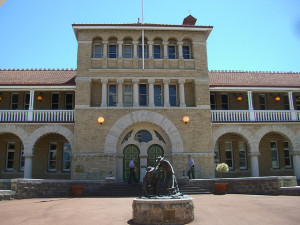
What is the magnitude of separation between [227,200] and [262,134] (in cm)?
888

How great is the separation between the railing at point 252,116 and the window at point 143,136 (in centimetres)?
456

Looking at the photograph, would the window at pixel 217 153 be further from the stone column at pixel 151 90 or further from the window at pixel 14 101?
the window at pixel 14 101

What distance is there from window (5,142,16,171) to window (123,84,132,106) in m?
8.83

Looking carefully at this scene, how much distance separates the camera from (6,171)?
69.6 feet

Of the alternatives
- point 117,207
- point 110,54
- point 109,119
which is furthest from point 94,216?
point 110,54

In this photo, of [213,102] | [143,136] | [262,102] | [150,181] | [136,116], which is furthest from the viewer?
[262,102]

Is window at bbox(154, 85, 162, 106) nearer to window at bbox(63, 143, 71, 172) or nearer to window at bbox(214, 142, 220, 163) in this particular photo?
window at bbox(214, 142, 220, 163)

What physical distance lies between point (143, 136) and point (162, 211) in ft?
37.5

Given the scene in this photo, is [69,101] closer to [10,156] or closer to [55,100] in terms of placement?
[55,100]

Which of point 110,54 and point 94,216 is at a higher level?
point 110,54

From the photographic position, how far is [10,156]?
21.6 metres

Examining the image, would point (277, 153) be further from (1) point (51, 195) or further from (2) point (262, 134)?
(1) point (51, 195)

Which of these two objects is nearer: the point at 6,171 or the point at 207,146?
the point at 207,146

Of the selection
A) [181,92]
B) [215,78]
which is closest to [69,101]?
[181,92]
